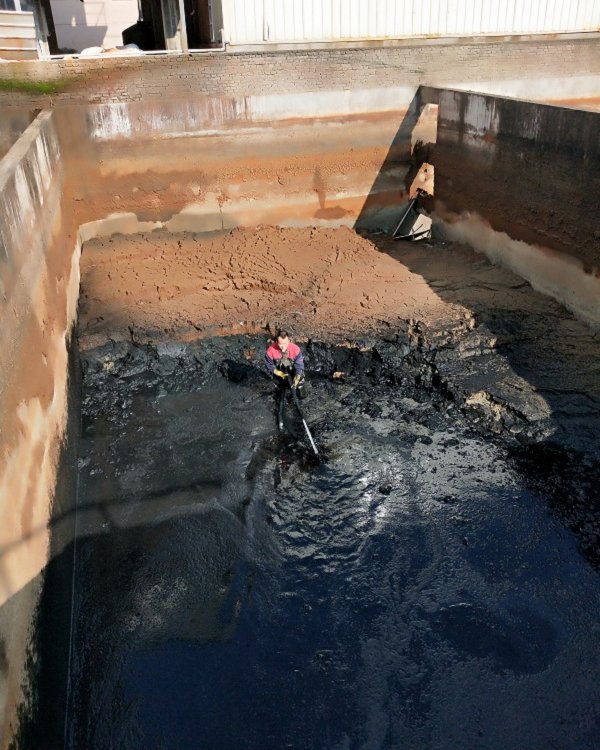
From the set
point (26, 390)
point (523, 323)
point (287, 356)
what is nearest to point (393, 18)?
point (523, 323)

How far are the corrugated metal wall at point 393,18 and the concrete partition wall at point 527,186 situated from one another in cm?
172

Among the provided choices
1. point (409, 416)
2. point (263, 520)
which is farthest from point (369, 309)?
point (263, 520)

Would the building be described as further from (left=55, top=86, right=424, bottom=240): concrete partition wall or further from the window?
(left=55, top=86, right=424, bottom=240): concrete partition wall

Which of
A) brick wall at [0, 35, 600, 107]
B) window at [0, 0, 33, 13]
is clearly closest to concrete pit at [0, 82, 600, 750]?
brick wall at [0, 35, 600, 107]

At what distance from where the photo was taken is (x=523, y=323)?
9.60 m

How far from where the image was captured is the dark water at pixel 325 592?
4941mm

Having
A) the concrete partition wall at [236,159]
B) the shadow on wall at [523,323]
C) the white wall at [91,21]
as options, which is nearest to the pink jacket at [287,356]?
the shadow on wall at [523,323]

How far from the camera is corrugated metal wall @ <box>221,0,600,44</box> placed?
11.8m

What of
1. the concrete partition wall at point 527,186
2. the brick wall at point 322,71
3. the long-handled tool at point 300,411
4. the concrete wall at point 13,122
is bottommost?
the long-handled tool at point 300,411

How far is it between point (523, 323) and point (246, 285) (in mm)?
4830

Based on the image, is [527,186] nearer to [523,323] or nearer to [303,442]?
[523,323]

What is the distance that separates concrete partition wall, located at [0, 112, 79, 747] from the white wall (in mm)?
15440

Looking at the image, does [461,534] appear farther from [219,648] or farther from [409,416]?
[219,648]

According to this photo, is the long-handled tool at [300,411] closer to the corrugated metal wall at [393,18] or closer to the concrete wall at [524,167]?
the concrete wall at [524,167]
